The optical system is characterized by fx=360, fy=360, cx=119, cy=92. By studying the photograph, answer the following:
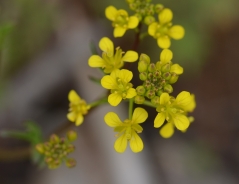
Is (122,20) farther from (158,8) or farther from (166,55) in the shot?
(166,55)

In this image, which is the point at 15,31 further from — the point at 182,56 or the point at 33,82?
the point at 182,56

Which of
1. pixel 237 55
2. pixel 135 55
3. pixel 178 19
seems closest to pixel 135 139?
pixel 135 55

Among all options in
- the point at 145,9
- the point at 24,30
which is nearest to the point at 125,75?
the point at 145,9

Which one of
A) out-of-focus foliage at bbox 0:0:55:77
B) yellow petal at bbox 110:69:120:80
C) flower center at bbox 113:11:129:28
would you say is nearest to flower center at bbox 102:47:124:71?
yellow petal at bbox 110:69:120:80

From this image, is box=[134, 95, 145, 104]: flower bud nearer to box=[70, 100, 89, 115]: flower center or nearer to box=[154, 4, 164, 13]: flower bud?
box=[70, 100, 89, 115]: flower center

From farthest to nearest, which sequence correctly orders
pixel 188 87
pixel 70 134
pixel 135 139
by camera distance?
pixel 188 87 < pixel 70 134 < pixel 135 139

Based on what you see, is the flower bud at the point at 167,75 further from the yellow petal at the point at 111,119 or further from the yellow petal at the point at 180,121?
the yellow petal at the point at 111,119
